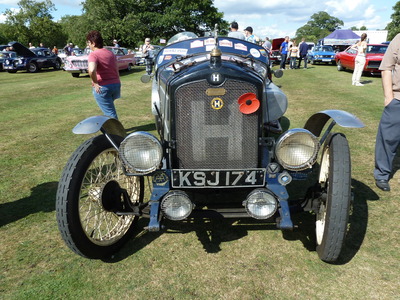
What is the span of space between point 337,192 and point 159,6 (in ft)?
133

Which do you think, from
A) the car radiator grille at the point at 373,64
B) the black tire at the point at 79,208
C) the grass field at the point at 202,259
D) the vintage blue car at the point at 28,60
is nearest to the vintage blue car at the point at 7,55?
the vintage blue car at the point at 28,60

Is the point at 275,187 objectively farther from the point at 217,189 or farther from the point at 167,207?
the point at 167,207

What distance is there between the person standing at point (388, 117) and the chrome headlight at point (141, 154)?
2698 millimetres

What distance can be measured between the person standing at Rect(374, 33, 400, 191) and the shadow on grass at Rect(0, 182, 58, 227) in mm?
3795

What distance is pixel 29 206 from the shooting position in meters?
3.27

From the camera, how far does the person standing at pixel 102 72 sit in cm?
430

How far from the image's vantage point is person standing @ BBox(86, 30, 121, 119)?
430 cm

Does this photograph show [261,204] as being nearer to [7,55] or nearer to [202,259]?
[202,259]

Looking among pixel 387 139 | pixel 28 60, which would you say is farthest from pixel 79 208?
pixel 28 60

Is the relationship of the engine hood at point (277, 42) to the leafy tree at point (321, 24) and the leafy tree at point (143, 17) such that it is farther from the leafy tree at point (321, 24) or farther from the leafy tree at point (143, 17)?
the leafy tree at point (321, 24)

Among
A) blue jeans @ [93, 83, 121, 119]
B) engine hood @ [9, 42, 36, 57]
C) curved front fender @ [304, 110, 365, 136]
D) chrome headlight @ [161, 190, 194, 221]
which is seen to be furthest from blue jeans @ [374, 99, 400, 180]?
engine hood @ [9, 42, 36, 57]

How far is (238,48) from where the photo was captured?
141 inches

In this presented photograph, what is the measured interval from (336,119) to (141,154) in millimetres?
1669

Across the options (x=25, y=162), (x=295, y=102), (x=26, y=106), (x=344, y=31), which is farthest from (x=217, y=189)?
(x=344, y=31)
